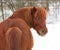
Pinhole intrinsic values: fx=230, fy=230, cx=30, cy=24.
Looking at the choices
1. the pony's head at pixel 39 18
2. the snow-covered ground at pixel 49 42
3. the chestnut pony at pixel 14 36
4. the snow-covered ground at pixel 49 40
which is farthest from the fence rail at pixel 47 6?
the chestnut pony at pixel 14 36

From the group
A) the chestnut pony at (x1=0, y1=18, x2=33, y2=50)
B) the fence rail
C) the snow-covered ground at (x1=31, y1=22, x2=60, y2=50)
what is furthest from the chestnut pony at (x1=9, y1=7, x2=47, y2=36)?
the fence rail

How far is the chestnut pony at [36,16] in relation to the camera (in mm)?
3949

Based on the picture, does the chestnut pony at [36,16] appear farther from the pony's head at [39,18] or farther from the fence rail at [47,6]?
the fence rail at [47,6]

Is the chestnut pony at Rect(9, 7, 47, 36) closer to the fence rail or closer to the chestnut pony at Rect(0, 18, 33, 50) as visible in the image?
the chestnut pony at Rect(0, 18, 33, 50)

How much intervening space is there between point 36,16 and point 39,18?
0.22 ft

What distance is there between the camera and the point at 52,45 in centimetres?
700

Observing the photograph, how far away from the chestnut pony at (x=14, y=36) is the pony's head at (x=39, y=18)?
0.47m

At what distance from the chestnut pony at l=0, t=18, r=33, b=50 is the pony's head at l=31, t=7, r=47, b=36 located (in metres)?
0.47

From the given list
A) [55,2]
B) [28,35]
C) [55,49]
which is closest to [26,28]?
[28,35]

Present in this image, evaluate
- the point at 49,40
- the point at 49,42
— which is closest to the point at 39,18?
the point at 49,42

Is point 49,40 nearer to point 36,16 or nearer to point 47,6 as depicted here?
point 36,16

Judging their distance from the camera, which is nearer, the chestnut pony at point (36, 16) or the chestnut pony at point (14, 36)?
the chestnut pony at point (14, 36)

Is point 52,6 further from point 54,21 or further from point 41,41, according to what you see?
point 41,41

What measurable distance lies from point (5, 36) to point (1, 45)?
0.54 ft
